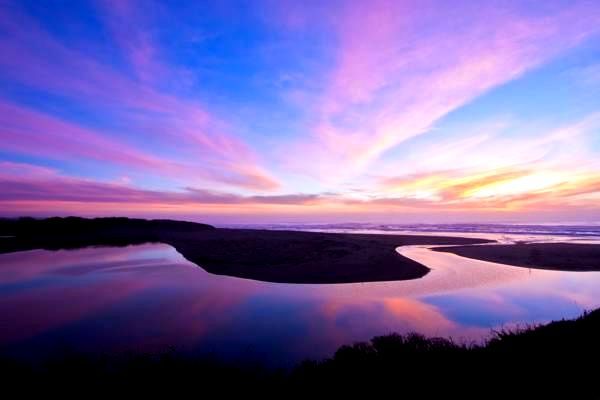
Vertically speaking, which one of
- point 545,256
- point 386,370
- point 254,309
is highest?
→ point 545,256

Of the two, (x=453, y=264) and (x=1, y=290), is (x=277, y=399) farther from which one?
(x=453, y=264)

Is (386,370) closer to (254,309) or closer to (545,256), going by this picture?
(254,309)

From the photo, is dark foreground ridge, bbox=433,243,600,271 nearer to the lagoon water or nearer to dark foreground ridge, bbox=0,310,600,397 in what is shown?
the lagoon water

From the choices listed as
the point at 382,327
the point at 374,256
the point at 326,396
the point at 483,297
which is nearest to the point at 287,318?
the point at 382,327

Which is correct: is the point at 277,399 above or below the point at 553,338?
below

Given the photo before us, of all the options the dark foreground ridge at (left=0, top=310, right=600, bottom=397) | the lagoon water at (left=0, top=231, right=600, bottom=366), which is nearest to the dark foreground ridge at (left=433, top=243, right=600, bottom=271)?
the lagoon water at (left=0, top=231, right=600, bottom=366)

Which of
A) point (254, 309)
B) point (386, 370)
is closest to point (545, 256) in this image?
point (254, 309)

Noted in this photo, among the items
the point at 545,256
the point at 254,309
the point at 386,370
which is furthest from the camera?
the point at 545,256
